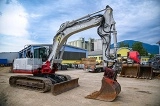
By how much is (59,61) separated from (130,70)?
734cm

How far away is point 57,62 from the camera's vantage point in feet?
30.7

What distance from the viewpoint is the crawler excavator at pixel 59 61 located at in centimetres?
660

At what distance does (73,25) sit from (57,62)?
7.24 feet

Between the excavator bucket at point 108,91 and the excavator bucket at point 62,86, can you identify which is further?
the excavator bucket at point 62,86

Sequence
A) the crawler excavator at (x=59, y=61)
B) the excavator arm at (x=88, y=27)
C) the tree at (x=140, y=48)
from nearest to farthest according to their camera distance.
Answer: the crawler excavator at (x=59, y=61) → the excavator arm at (x=88, y=27) → the tree at (x=140, y=48)

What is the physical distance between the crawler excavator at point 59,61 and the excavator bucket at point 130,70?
261 inches

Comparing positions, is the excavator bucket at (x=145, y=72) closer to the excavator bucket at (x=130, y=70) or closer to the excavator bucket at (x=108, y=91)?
the excavator bucket at (x=130, y=70)

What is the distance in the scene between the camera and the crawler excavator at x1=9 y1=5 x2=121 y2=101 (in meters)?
6.60

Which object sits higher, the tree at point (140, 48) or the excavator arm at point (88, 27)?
the tree at point (140, 48)

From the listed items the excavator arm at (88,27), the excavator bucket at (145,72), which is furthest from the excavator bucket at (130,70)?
the excavator arm at (88,27)

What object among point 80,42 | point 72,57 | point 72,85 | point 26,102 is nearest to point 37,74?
point 72,85

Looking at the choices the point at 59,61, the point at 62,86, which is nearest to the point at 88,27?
the point at 59,61

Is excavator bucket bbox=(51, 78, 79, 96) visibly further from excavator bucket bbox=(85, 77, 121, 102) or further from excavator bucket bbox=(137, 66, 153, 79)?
excavator bucket bbox=(137, 66, 153, 79)

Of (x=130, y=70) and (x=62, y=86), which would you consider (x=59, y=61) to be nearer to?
(x=62, y=86)
